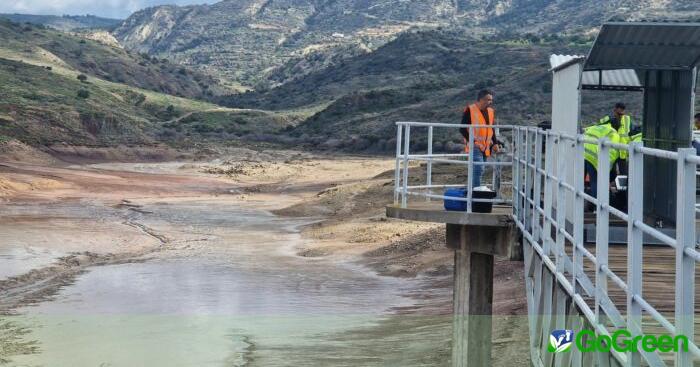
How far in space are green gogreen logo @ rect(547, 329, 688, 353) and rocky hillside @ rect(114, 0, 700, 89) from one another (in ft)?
369

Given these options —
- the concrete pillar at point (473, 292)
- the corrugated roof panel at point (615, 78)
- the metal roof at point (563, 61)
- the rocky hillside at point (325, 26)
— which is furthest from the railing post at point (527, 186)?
the rocky hillside at point (325, 26)

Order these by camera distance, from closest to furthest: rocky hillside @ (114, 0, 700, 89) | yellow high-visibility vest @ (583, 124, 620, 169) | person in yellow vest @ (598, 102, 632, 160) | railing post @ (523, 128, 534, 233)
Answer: railing post @ (523, 128, 534, 233)
yellow high-visibility vest @ (583, 124, 620, 169)
person in yellow vest @ (598, 102, 632, 160)
rocky hillside @ (114, 0, 700, 89)

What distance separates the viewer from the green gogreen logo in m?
5.00

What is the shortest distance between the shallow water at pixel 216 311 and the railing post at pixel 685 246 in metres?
10.1

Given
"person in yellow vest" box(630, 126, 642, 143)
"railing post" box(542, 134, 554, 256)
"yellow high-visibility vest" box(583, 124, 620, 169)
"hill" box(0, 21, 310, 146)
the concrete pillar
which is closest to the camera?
"railing post" box(542, 134, 554, 256)

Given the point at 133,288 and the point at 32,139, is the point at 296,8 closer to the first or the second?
the point at 32,139

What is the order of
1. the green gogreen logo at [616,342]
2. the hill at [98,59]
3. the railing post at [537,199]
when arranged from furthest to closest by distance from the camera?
the hill at [98,59] < the railing post at [537,199] < the green gogreen logo at [616,342]

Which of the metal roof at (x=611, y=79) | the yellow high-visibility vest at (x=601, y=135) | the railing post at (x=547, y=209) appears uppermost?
the metal roof at (x=611, y=79)

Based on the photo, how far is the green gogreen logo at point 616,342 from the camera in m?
5.00

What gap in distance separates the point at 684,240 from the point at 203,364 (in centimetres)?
1100

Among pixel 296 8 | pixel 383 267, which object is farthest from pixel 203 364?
pixel 296 8

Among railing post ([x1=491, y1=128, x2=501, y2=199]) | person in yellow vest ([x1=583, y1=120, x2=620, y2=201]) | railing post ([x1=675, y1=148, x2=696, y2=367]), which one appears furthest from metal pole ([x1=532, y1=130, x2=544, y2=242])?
railing post ([x1=675, y1=148, x2=696, y2=367])

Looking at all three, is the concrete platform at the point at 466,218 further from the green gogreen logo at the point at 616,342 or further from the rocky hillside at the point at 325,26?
the rocky hillside at the point at 325,26

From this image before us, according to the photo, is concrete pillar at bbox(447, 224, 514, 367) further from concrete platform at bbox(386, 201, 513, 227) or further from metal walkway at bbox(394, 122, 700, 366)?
metal walkway at bbox(394, 122, 700, 366)
